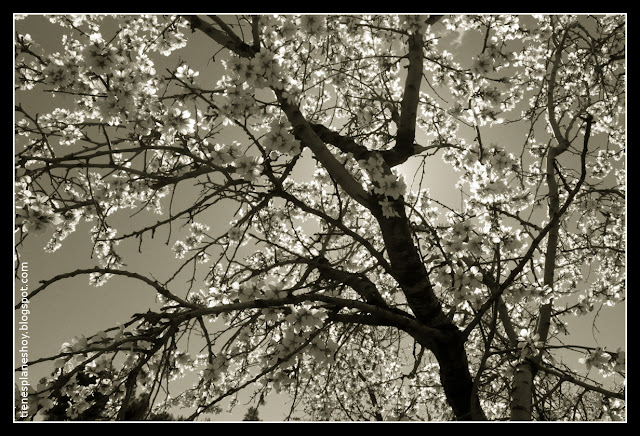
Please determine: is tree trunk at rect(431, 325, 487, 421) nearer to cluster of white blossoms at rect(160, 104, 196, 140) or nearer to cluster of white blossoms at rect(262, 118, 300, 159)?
cluster of white blossoms at rect(262, 118, 300, 159)

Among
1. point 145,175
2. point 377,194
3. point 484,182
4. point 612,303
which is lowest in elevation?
point 145,175

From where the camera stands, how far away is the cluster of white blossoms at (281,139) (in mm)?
3051

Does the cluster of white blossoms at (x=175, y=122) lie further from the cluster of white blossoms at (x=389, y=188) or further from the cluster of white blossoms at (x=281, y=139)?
the cluster of white blossoms at (x=389, y=188)

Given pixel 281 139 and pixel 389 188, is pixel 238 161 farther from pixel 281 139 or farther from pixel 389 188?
pixel 389 188

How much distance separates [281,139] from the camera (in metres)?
3.08

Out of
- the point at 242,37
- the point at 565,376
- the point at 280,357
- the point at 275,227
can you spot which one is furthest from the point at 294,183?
the point at 565,376

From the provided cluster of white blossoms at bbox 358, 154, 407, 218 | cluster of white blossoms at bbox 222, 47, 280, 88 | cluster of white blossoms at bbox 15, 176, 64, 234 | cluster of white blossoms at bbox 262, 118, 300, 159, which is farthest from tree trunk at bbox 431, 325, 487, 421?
cluster of white blossoms at bbox 15, 176, 64, 234

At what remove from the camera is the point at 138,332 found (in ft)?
8.27

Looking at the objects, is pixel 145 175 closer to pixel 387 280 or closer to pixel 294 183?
pixel 294 183

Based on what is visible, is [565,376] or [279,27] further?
[279,27]

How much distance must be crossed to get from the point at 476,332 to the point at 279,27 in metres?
5.25

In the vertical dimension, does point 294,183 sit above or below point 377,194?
above
